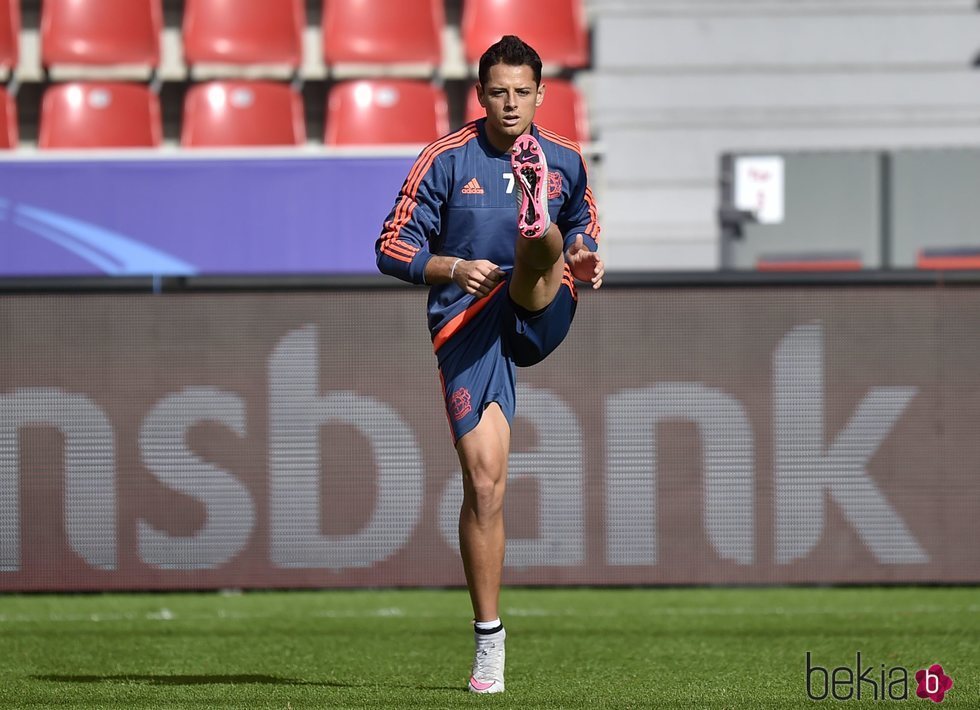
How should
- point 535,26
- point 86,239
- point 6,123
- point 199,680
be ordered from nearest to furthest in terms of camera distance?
1. point 199,680
2. point 86,239
3. point 6,123
4. point 535,26

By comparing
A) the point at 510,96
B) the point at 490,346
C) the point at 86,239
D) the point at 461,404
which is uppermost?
the point at 510,96

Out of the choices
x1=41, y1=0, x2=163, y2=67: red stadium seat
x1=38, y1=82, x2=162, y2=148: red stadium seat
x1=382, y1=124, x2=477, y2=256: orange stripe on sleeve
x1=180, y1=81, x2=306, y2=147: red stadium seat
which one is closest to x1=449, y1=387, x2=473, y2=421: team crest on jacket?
x1=382, y1=124, x2=477, y2=256: orange stripe on sleeve

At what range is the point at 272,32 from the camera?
11.1 metres

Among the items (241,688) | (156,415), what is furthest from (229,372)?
(241,688)

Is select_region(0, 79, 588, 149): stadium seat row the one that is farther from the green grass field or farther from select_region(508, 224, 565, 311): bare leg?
select_region(508, 224, 565, 311): bare leg

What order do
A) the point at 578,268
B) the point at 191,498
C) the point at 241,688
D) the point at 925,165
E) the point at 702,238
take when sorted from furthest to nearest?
the point at 702,238 → the point at 925,165 → the point at 191,498 → the point at 241,688 → the point at 578,268

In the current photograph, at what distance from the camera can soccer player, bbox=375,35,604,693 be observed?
4.14m

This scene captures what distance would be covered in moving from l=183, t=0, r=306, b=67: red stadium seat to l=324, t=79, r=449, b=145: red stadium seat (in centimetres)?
60

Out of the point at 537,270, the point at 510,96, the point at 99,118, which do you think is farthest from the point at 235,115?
the point at 537,270

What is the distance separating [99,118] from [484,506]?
740 cm

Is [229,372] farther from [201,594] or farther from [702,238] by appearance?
[702,238]

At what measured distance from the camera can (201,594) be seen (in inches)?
275

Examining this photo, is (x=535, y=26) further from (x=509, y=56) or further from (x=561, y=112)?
(x=509, y=56)

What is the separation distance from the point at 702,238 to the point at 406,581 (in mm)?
4613
